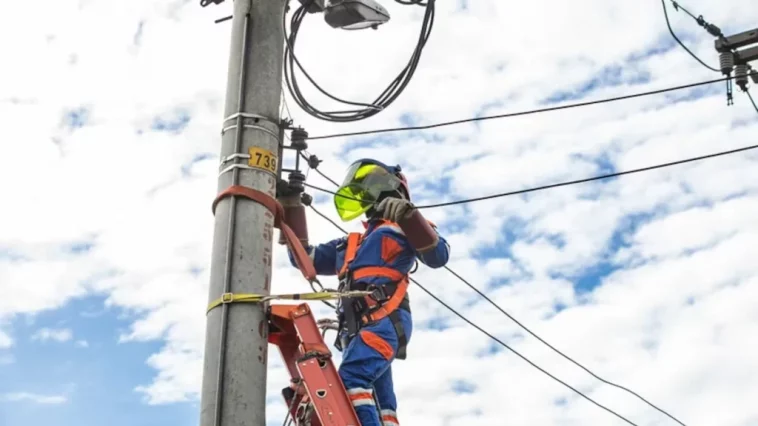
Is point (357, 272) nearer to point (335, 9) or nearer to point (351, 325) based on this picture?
point (351, 325)

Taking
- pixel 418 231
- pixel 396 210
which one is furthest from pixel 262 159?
pixel 418 231

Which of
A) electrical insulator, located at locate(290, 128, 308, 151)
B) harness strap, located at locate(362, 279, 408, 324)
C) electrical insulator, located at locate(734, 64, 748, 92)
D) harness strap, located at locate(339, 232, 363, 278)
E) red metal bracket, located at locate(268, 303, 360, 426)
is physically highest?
electrical insulator, located at locate(734, 64, 748, 92)

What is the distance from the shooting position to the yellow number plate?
562 cm

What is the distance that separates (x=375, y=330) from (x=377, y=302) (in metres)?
0.22

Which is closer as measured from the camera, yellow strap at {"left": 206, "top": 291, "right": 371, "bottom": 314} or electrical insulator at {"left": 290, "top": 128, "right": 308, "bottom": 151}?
yellow strap at {"left": 206, "top": 291, "right": 371, "bottom": 314}

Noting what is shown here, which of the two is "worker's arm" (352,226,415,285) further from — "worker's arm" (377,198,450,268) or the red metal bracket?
the red metal bracket

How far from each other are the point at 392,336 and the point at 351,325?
0.26 m

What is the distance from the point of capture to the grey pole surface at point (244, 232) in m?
5.11

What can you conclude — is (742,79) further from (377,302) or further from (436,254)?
(377,302)

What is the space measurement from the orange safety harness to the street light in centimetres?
131

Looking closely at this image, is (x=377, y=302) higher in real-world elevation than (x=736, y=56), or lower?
lower

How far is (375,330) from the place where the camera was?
600 cm

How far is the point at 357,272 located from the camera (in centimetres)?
639

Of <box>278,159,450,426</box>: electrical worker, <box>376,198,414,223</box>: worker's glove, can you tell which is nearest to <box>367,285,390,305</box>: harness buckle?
<box>278,159,450,426</box>: electrical worker
